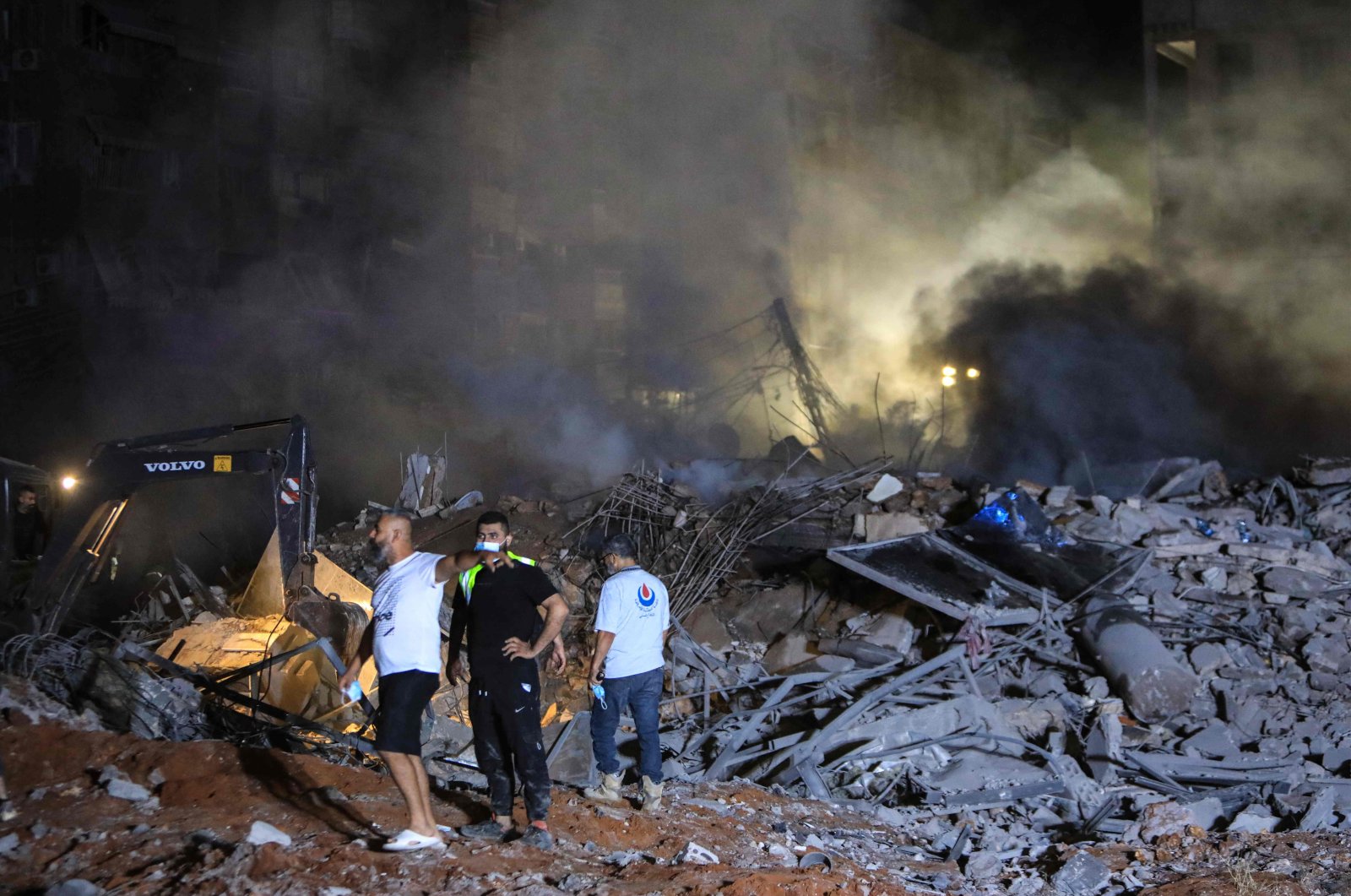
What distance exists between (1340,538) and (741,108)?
16.8 m

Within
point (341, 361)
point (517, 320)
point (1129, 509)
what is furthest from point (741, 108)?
point (1129, 509)

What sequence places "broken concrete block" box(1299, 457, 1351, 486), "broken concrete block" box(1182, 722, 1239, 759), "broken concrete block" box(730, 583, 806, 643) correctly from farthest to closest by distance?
"broken concrete block" box(1299, 457, 1351, 486) → "broken concrete block" box(730, 583, 806, 643) → "broken concrete block" box(1182, 722, 1239, 759)

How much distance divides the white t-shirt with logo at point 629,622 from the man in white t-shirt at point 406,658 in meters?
A: 1.02

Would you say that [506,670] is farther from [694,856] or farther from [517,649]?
[694,856]

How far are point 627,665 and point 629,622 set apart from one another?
196 mm

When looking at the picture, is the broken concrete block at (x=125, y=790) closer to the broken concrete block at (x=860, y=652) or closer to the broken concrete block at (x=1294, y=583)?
the broken concrete block at (x=860, y=652)

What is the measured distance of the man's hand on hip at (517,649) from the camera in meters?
3.58

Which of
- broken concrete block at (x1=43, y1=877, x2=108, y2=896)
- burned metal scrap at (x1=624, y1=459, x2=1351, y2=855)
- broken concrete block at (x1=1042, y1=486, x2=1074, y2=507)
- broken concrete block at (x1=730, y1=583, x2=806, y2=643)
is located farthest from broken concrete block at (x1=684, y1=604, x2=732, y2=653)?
broken concrete block at (x1=43, y1=877, x2=108, y2=896)

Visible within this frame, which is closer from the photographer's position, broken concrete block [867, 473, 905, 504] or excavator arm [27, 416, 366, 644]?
excavator arm [27, 416, 366, 644]

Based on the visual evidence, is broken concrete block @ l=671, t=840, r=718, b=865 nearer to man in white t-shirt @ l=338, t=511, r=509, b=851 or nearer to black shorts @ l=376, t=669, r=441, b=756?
man in white t-shirt @ l=338, t=511, r=509, b=851

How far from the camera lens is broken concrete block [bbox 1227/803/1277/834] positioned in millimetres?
5234

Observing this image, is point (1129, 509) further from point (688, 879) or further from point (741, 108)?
point (741, 108)

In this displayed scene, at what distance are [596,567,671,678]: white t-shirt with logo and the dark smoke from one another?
443 inches

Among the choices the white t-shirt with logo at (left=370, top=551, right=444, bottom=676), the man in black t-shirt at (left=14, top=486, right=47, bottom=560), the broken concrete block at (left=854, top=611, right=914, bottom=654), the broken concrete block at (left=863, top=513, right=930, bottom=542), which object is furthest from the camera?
the broken concrete block at (left=863, top=513, right=930, bottom=542)
